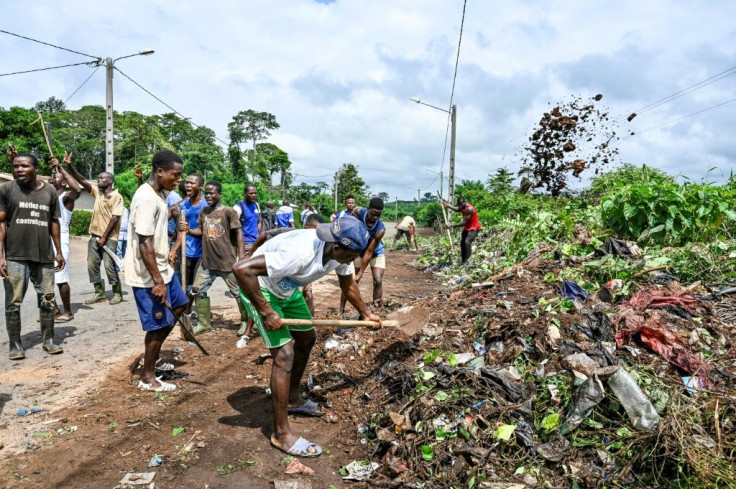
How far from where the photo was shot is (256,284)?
9.55 ft

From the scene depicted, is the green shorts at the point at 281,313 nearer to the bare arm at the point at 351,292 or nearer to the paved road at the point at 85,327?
the bare arm at the point at 351,292

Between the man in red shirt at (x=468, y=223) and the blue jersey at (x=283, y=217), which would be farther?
the man in red shirt at (x=468, y=223)

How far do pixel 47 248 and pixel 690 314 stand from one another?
19.9 feet

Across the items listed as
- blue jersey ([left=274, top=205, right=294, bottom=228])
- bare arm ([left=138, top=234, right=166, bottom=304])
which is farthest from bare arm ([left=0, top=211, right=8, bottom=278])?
blue jersey ([left=274, top=205, right=294, bottom=228])

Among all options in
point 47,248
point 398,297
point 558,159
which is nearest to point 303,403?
point 47,248

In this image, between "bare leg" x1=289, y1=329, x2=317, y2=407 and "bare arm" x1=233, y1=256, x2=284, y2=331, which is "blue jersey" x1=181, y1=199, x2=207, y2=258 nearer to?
"bare leg" x1=289, y1=329, x2=317, y2=407

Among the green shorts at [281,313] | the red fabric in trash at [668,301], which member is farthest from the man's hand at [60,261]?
the red fabric in trash at [668,301]

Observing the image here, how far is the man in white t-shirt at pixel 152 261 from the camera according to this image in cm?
374

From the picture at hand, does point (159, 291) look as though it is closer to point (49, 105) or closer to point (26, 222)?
point (26, 222)

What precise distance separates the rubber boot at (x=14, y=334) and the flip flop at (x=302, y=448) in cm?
302

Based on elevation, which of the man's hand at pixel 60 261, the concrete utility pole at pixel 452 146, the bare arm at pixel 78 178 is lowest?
the man's hand at pixel 60 261

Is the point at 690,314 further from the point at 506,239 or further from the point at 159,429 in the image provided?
the point at 506,239

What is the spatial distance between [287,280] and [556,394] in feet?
6.49

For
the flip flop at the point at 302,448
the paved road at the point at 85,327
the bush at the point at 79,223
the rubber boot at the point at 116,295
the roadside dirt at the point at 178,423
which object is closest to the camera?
the roadside dirt at the point at 178,423
